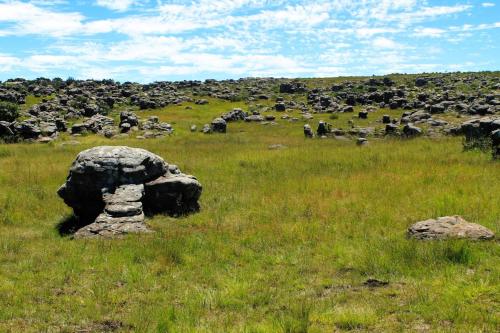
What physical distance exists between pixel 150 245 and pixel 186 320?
17.5 feet

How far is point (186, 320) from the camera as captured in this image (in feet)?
31.7

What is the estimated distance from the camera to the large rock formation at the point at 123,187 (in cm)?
1808

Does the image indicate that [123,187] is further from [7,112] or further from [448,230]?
[7,112]

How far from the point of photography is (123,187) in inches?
738

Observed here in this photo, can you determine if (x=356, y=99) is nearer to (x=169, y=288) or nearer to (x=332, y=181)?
(x=332, y=181)

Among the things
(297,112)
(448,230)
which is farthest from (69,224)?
(297,112)

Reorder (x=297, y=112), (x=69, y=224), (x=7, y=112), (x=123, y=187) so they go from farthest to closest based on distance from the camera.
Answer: (x=297, y=112) → (x=7, y=112) → (x=123, y=187) → (x=69, y=224)

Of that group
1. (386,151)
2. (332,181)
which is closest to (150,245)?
(332,181)

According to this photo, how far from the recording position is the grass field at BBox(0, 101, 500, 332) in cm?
970

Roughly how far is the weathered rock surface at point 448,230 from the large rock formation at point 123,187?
9.13m

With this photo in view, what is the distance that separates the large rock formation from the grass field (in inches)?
37.3

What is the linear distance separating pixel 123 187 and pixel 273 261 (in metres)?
8.01

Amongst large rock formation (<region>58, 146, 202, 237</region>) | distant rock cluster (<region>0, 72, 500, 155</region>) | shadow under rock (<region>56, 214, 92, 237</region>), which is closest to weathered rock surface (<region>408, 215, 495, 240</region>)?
large rock formation (<region>58, 146, 202, 237</region>)

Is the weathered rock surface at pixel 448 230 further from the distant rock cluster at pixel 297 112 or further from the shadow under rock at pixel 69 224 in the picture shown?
the distant rock cluster at pixel 297 112
